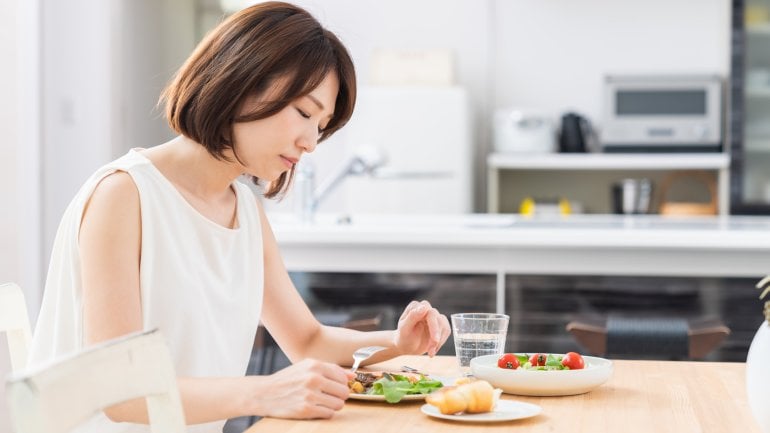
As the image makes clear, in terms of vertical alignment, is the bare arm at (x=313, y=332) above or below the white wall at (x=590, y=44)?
below

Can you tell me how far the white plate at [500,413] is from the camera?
1215 mm

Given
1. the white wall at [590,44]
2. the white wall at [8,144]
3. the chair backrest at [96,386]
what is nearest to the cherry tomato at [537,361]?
the chair backrest at [96,386]

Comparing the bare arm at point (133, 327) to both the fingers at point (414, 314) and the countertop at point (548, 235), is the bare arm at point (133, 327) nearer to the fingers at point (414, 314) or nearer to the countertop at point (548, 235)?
the fingers at point (414, 314)

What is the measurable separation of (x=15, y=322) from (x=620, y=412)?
35.2 inches

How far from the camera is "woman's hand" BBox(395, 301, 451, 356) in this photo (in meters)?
1.58

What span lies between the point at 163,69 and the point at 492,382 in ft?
15.4

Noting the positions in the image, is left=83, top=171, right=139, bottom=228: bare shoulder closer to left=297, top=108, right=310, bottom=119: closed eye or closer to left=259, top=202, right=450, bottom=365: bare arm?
left=297, top=108, right=310, bottom=119: closed eye

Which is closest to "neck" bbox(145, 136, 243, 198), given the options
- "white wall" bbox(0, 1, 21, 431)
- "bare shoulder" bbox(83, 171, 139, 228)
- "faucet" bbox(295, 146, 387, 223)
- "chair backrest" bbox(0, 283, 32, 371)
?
"bare shoulder" bbox(83, 171, 139, 228)

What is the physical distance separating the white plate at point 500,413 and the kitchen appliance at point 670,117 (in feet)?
13.8

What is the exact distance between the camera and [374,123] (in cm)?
537

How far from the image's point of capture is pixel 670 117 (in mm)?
5266

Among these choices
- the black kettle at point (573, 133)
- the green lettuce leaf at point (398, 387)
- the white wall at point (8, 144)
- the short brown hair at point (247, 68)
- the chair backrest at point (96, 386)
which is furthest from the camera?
the black kettle at point (573, 133)

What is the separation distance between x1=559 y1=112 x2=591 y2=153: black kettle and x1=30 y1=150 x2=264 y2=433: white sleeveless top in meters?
3.99

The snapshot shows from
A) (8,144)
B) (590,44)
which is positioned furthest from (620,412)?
(590,44)
